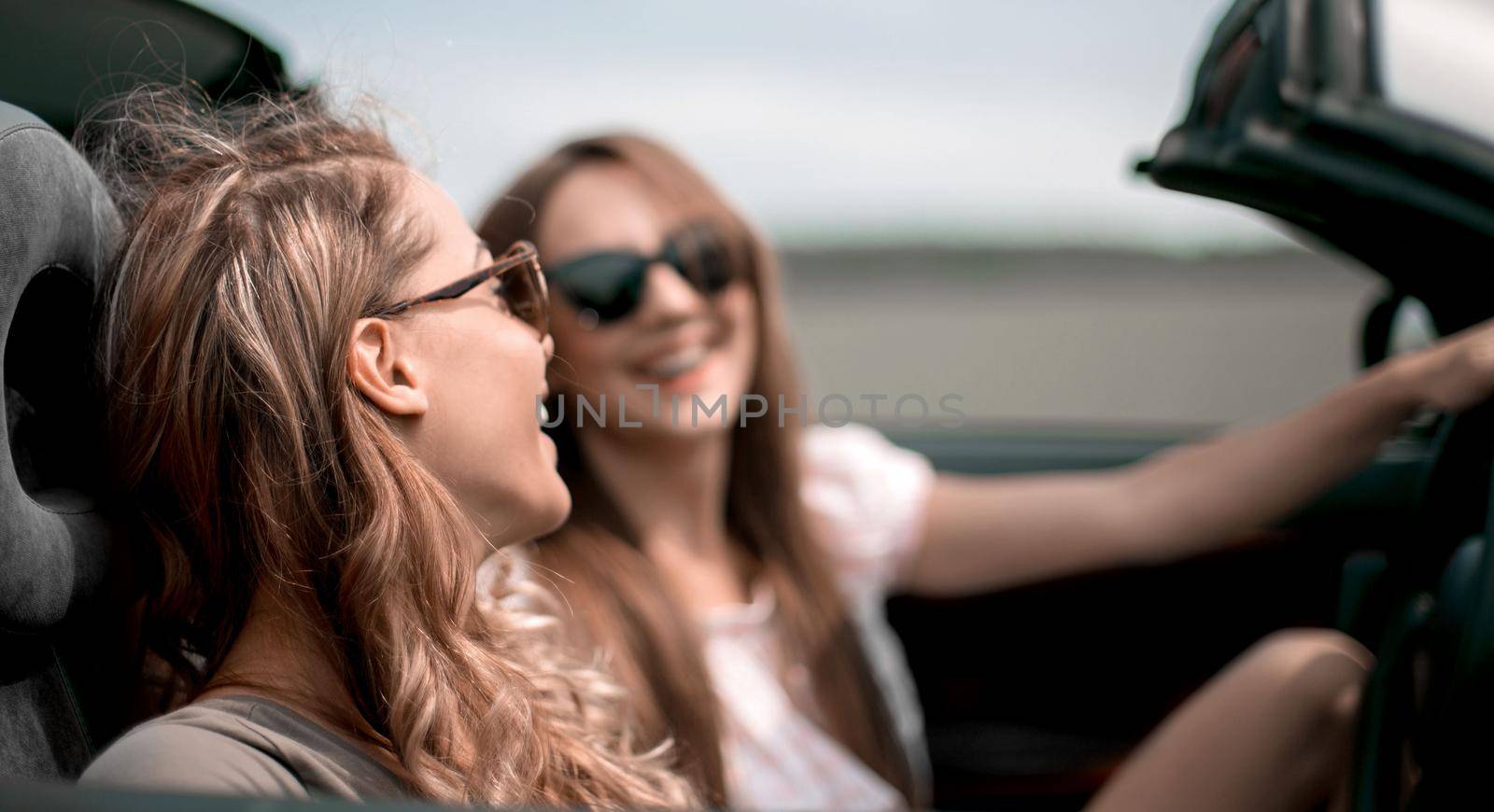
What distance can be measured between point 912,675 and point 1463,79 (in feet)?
4.35

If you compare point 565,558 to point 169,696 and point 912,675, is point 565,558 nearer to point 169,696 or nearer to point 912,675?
point 169,696

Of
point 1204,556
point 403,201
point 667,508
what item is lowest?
point 1204,556

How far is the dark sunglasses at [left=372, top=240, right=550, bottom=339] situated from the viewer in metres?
1.01

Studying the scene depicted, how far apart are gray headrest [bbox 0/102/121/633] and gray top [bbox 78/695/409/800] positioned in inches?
6.6

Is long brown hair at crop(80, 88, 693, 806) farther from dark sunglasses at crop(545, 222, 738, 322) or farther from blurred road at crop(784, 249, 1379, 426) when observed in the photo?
blurred road at crop(784, 249, 1379, 426)

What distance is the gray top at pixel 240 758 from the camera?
2.73 feet

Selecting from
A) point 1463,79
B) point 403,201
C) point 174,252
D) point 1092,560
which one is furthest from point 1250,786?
point 174,252

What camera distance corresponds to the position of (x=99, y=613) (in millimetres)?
1091

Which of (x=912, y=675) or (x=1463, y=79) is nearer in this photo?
(x=1463, y=79)

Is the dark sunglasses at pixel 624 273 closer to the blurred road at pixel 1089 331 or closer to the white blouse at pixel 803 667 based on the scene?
the white blouse at pixel 803 667

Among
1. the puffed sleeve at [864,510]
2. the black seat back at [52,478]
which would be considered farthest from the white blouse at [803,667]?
the black seat back at [52,478]

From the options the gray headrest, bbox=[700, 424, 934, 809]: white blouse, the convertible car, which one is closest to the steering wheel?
the convertible car

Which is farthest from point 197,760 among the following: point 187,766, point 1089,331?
point 1089,331

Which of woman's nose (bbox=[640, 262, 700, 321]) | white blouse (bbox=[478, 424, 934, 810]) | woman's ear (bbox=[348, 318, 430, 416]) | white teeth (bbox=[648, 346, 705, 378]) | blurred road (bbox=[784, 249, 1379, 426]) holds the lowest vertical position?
blurred road (bbox=[784, 249, 1379, 426])
